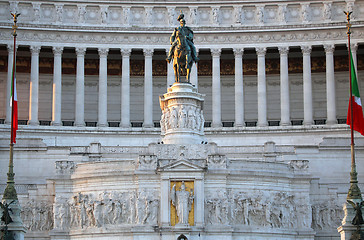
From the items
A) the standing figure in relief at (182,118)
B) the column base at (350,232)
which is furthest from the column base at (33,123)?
the column base at (350,232)

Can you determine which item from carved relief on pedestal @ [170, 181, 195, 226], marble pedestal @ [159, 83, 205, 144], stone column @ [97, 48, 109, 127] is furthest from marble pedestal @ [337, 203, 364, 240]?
stone column @ [97, 48, 109, 127]

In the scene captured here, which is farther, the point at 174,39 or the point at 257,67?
the point at 257,67

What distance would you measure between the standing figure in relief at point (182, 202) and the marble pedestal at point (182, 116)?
5.54 m

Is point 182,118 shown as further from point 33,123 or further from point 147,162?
point 33,123

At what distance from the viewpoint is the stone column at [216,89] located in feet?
305

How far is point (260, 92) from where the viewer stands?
306 feet

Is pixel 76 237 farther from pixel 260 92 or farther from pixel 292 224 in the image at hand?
pixel 260 92

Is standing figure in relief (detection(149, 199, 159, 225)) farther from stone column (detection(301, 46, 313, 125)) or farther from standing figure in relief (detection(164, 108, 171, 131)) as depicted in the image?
stone column (detection(301, 46, 313, 125))

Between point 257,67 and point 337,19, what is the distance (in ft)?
30.1

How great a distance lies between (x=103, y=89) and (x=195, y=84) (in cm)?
871

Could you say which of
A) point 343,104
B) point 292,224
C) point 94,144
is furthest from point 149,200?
point 343,104

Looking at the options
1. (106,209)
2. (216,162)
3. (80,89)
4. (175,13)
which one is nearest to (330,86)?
(175,13)

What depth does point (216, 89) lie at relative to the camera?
9381 cm

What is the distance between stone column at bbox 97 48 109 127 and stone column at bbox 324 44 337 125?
68.2 feet
